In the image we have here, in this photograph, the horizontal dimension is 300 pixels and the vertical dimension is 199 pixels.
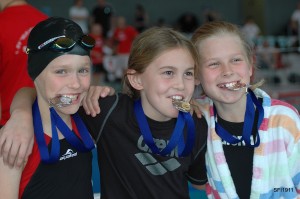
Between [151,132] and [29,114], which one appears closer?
[29,114]

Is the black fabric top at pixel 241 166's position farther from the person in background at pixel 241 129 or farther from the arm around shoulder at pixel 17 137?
the arm around shoulder at pixel 17 137

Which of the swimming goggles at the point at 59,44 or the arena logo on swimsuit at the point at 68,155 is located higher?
the swimming goggles at the point at 59,44

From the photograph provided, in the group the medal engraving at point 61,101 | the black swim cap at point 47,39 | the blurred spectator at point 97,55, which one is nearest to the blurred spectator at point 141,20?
the blurred spectator at point 97,55

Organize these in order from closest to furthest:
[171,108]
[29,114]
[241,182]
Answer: [29,114], [171,108], [241,182]

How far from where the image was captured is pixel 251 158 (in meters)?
2.59

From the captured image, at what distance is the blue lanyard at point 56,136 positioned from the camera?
212cm

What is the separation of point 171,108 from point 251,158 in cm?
61

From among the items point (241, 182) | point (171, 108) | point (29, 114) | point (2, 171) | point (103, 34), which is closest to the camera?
point (2, 171)

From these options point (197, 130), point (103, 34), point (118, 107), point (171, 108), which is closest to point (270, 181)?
point (197, 130)

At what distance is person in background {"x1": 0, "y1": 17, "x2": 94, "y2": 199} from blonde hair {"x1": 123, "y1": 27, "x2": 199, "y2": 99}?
378 millimetres

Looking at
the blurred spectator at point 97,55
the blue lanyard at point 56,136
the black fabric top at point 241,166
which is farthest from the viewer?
the blurred spectator at point 97,55

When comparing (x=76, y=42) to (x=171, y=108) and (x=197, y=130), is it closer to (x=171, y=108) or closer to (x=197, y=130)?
(x=171, y=108)

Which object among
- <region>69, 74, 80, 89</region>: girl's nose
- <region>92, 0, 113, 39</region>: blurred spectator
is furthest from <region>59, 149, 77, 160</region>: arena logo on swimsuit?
<region>92, 0, 113, 39</region>: blurred spectator

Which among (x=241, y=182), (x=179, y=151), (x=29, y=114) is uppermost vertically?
(x=29, y=114)
